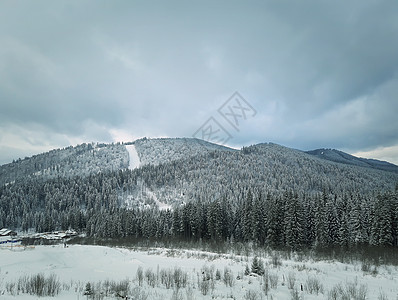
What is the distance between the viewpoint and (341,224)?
1714 inches

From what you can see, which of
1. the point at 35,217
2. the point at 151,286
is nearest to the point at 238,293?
the point at 151,286

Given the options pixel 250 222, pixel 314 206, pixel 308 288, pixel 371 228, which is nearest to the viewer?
pixel 308 288

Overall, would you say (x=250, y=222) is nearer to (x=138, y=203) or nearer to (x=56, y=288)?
(x=56, y=288)

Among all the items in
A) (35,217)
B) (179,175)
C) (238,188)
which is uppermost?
(179,175)

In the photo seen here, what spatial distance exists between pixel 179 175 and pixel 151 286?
538ft

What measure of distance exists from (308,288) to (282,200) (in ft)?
139

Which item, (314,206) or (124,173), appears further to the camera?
(124,173)

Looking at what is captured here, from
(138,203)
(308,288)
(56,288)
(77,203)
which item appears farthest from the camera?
(138,203)

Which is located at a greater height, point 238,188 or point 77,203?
point 238,188

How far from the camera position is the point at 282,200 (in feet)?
161

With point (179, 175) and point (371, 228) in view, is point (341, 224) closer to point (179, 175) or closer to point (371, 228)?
point (371, 228)

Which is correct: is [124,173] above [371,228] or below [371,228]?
above

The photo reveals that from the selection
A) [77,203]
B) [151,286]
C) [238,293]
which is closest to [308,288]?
[238,293]

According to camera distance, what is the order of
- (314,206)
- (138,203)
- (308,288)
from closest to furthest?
(308,288)
(314,206)
(138,203)
